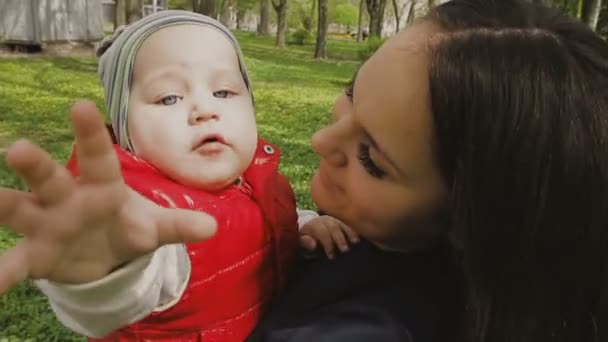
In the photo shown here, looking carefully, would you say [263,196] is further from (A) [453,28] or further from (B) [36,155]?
(B) [36,155]

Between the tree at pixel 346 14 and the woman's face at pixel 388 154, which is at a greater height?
the woman's face at pixel 388 154

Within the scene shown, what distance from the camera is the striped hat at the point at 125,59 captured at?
64.0 inches

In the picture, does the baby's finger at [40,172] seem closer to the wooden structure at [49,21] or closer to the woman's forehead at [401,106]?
the woman's forehead at [401,106]

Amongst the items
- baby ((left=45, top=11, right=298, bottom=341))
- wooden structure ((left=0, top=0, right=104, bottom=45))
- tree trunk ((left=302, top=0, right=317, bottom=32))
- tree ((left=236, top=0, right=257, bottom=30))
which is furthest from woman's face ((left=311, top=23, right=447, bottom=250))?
tree trunk ((left=302, top=0, right=317, bottom=32))

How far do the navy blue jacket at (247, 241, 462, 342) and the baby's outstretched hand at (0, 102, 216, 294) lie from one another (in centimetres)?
42

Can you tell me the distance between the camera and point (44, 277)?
95 cm

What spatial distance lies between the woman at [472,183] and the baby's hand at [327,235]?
13 cm

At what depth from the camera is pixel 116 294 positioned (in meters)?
1.09

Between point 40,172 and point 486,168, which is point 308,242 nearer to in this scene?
point 486,168

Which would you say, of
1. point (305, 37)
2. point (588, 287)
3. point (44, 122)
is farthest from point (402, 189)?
point (305, 37)

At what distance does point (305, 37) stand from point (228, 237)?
36.1 metres

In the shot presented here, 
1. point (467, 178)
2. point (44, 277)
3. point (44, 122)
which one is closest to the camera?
point (44, 277)

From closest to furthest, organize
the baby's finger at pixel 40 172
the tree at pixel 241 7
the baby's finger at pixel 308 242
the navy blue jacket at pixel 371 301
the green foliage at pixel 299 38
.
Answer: the baby's finger at pixel 40 172
the navy blue jacket at pixel 371 301
the baby's finger at pixel 308 242
the green foliage at pixel 299 38
the tree at pixel 241 7

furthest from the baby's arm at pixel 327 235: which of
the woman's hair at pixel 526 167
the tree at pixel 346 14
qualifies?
the tree at pixel 346 14
